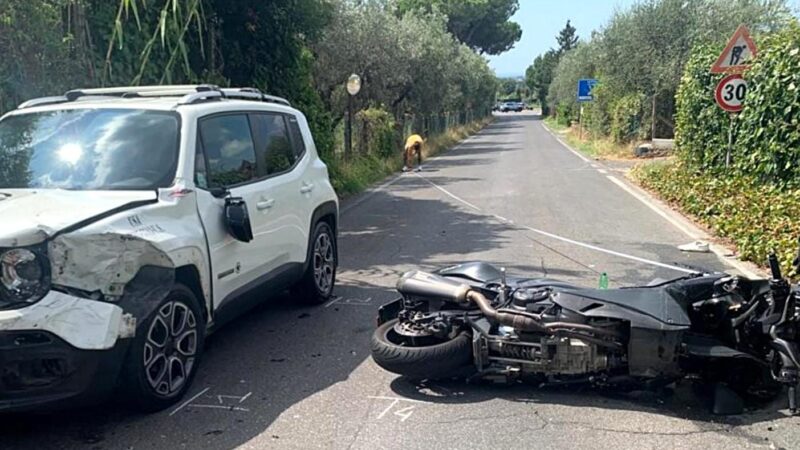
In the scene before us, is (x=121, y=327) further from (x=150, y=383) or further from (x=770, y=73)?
(x=770, y=73)

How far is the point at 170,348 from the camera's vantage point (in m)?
4.64

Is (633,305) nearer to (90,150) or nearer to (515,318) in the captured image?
(515,318)

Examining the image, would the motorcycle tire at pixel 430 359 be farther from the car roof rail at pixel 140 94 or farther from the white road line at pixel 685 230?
the white road line at pixel 685 230

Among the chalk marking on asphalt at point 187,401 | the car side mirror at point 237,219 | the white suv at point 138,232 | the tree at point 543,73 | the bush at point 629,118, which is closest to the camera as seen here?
the white suv at point 138,232

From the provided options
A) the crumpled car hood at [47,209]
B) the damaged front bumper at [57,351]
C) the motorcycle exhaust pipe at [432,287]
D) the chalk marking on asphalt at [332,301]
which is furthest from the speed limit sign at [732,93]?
the damaged front bumper at [57,351]

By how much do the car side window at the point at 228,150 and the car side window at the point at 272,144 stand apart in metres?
0.14

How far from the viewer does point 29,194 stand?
15.3 ft

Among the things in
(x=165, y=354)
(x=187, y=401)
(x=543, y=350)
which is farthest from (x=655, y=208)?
(x=165, y=354)

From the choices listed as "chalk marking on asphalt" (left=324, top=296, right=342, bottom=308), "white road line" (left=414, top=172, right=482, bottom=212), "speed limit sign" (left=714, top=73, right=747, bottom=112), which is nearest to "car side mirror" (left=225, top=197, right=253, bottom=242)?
"chalk marking on asphalt" (left=324, top=296, right=342, bottom=308)

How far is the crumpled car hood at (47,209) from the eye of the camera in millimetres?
3891

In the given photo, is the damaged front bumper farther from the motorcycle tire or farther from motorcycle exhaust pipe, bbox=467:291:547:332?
motorcycle exhaust pipe, bbox=467:291:547:332

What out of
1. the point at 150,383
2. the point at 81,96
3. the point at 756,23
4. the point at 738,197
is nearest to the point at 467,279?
the point at 150,383

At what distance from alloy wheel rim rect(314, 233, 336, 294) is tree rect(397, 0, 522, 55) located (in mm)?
65036

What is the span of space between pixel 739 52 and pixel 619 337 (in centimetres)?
979
